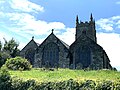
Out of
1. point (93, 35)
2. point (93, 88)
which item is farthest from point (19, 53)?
point (93, 88)

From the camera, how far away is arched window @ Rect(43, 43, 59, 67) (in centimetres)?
4871

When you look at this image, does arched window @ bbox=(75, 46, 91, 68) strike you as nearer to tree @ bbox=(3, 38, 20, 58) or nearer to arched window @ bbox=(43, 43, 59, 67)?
arched window @ bbox=(43, 43, 59, 67)

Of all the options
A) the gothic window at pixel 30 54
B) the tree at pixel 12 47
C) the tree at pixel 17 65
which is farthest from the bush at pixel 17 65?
the tree at pixel 12 47

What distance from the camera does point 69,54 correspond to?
155ft

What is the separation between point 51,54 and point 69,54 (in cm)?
410

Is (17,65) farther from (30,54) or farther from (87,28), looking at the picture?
(87,28)

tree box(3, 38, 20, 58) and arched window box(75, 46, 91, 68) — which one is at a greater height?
tree box(3, 38, 20, 58)

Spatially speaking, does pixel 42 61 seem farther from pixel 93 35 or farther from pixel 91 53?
pixel 93 35

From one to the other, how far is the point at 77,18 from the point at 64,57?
23.5m

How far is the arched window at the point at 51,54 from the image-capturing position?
48.7m

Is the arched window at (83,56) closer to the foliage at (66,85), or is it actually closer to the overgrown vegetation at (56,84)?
the overgrown vegetation at (56,84)

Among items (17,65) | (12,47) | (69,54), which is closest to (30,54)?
(12,47)

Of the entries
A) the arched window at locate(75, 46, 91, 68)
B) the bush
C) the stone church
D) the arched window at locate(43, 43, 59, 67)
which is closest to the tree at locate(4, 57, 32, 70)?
the bush

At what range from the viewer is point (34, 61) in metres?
50.2
